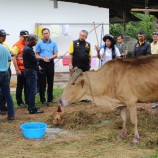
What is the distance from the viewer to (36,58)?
8.40 metres

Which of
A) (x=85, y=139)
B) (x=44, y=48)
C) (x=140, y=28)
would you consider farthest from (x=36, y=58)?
(x=140, y=28)

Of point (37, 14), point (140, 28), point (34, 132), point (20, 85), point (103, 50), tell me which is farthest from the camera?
point (140, 28)

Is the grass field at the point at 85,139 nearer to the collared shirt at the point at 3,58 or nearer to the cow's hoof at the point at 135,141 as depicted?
the cow's hoof at the point at 135,141

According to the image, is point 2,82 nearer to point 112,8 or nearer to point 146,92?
point 146,92

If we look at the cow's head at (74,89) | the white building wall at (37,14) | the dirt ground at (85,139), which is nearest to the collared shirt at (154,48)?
the dirt ground at (85,139)

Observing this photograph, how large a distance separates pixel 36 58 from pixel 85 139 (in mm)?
2817

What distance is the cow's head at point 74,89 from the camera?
634cm

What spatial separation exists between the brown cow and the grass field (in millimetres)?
329

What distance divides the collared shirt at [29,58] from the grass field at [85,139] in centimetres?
118

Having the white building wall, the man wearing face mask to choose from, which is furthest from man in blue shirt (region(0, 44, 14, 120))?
the white building wall

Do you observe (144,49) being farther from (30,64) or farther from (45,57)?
(30,64)

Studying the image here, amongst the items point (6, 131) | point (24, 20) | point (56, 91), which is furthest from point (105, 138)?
point (24, 20)

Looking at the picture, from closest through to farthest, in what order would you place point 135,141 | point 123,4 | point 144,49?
point 135,141 → point 144,49 → point 123,4

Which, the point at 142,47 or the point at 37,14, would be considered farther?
the point at 37,14
